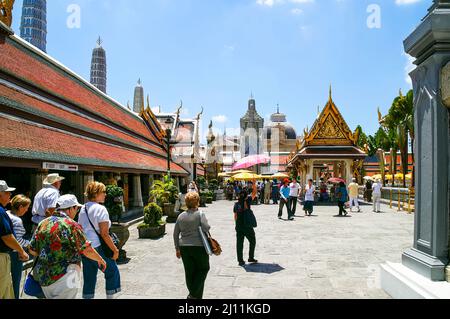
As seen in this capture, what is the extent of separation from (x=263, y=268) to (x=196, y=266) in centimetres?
256

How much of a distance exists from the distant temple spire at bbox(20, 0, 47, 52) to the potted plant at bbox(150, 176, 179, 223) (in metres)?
74.5

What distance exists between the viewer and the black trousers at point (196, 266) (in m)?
4.46

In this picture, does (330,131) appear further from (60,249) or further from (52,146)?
(60,249)

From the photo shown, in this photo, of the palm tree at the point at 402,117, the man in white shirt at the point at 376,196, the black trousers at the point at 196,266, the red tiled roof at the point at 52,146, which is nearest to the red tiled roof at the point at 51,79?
the red tiled roof at the point at 52,146

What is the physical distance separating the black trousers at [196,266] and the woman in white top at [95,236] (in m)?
0.85

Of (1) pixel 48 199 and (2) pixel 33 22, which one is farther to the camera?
(2) pixel 33 22

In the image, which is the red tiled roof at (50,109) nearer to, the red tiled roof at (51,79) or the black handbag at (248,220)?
the red tiled roof at (51,79)

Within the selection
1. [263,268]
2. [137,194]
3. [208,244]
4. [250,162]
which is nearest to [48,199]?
[208,244]

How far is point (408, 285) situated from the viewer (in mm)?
4449

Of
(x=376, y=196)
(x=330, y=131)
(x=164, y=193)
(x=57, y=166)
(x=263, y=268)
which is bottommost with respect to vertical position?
(x=263, y=268)

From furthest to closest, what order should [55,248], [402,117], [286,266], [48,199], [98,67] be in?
1. [98,67]
2. [402,117]
3. [286,266]
4. [48,199]
5. [55,248]

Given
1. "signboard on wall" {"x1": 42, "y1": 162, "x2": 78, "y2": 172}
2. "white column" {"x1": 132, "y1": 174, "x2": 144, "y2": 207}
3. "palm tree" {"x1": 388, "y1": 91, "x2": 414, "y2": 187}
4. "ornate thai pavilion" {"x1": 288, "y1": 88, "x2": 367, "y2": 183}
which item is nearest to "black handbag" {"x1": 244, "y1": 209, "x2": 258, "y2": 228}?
"signboard on wall" {"x1": 42, "y1": 162, "x2": 78, "y2": 172}

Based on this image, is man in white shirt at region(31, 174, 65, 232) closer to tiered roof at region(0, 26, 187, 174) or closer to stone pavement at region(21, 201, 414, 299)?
stone pavement at region(21, 201, 414, 299)

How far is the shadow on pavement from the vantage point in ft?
21.5
